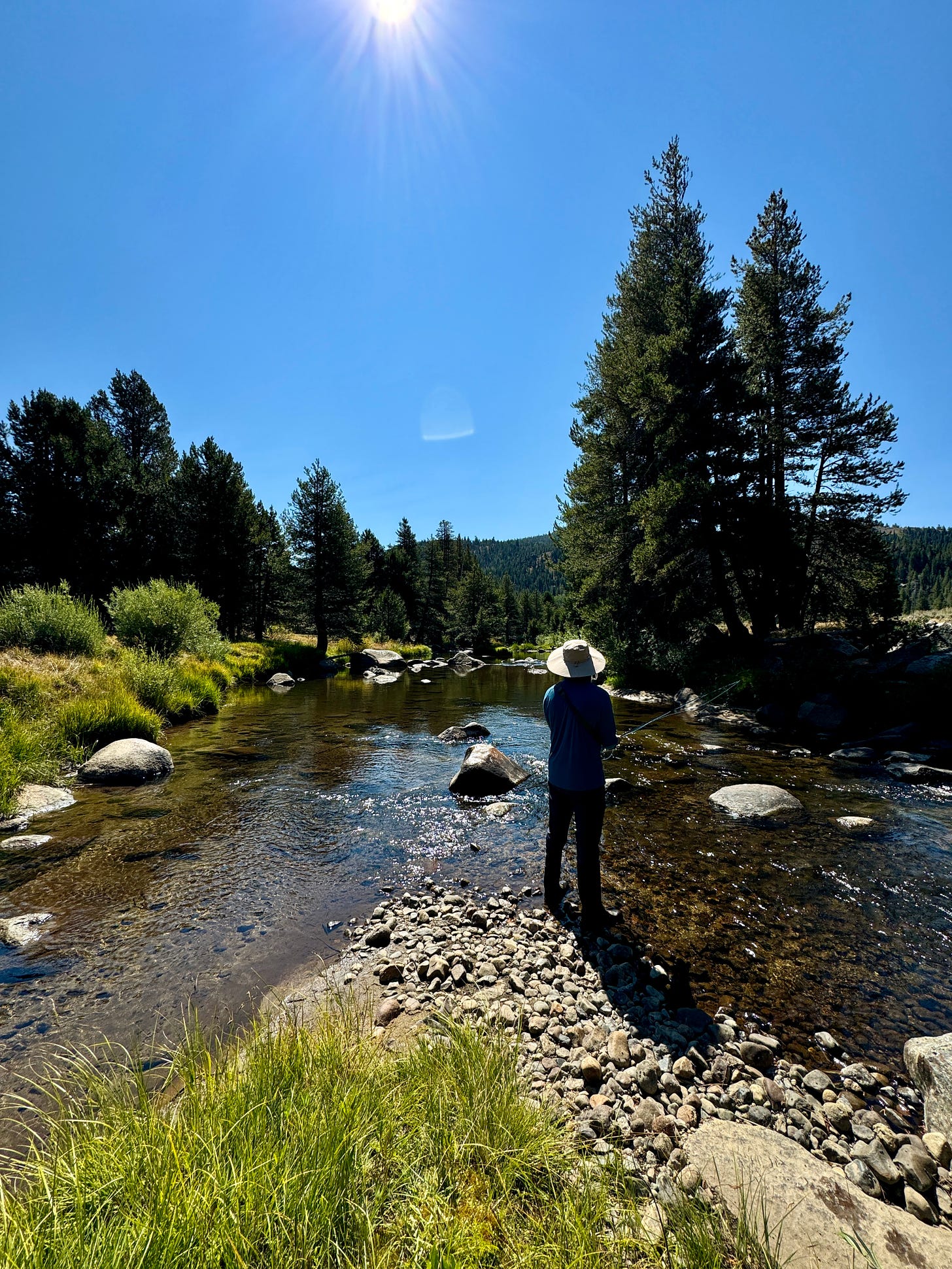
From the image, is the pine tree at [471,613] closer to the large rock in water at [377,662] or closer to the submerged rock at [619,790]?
the large rock in water at [377,662]

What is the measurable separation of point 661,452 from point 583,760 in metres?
20.1

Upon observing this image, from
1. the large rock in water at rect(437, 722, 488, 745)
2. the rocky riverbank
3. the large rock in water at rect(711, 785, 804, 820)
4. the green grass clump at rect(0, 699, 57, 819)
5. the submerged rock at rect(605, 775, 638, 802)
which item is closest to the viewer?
the rocky riverbank

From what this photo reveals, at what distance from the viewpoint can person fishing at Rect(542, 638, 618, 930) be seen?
550cm

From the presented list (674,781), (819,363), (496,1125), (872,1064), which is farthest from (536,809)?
(819,363)

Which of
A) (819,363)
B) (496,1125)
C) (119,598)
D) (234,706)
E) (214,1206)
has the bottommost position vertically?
(234,706)

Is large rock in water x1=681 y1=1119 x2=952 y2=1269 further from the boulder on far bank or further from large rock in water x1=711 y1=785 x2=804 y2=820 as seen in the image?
the boulder on far bank

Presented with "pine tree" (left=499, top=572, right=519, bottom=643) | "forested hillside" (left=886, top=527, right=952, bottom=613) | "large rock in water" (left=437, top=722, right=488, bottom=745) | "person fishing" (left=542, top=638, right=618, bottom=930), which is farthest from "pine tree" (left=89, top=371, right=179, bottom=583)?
"forested hillside" (left=886, top=527, right=952, bottom=613)

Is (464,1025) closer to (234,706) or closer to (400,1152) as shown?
(400,1152)

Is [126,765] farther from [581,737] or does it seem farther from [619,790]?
[619,790]

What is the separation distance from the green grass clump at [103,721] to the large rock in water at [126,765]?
586mm

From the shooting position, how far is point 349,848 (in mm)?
7934

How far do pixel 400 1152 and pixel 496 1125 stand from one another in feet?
1.69

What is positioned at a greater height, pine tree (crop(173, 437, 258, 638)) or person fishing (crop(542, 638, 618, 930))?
pine tree (crop(173, 437, 258, 638))

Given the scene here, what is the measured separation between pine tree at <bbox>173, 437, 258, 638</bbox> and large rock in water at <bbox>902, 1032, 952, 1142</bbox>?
44225mm
